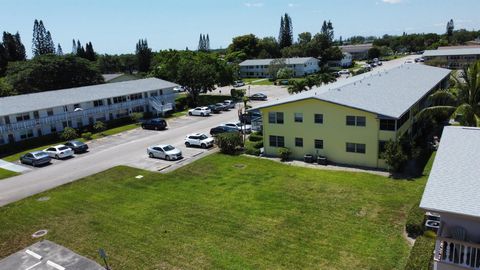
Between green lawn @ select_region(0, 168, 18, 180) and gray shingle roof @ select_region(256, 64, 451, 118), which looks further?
green lawn @ select_region(0, 168, 18, 180)

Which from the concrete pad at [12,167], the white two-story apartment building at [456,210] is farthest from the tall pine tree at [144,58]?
the white two-story apartment building at [456,210]

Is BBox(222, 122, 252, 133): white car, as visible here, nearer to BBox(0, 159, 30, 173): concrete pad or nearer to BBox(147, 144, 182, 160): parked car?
BBox(147, 144, 182, 160): parked car

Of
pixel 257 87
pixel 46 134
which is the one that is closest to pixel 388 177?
pixel 46 134

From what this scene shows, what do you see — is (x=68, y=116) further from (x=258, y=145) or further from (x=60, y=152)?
(x=258, y=145)

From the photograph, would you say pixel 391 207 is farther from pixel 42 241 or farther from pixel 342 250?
pixel 42 241

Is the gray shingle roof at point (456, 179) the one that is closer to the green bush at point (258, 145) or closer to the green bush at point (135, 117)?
the green bush at point (258, 145)

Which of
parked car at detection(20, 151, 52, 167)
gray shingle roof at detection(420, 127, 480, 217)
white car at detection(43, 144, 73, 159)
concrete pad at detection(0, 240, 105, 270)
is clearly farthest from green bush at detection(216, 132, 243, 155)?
gray shingle roof at detection(420, 127, 480, 217)

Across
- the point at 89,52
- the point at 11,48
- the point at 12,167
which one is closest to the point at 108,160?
the point at 12,167
